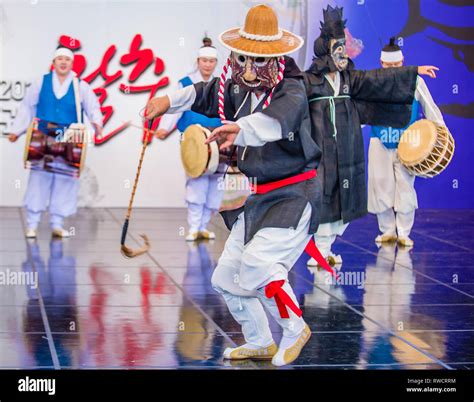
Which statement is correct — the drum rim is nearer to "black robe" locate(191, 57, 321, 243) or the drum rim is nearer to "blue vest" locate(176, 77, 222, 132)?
"blue vest" locate(176, 77, 222, 132)

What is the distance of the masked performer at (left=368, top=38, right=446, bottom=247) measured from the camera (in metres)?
9.73

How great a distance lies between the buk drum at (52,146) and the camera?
9.70 metres

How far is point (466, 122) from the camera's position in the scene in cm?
1262

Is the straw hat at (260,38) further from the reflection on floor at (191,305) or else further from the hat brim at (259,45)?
the reflection on floor at (191,305)

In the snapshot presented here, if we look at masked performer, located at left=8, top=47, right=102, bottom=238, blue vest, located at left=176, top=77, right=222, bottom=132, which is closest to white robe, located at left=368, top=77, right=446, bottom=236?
blue vest, located at left=176, top=77, right=222, bottom=132

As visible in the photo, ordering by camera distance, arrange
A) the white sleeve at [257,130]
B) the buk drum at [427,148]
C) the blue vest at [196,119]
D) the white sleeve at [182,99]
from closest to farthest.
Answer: the white sleeve at [257,130]
the white sleeve at [182,99]
the buk drum at [427,148]
the blue vest at [196,119]

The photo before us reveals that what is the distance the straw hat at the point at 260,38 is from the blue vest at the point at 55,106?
16.3 feet

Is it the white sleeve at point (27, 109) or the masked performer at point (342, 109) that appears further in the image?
the white sleeve at point (27, 109)

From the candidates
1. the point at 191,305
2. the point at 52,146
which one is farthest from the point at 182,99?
the point at 52,146

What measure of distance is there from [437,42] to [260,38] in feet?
25.8

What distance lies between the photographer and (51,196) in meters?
10.2

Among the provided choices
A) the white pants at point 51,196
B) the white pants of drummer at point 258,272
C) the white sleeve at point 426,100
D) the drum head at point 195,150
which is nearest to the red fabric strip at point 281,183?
the white pants of drummer at point 258,272
